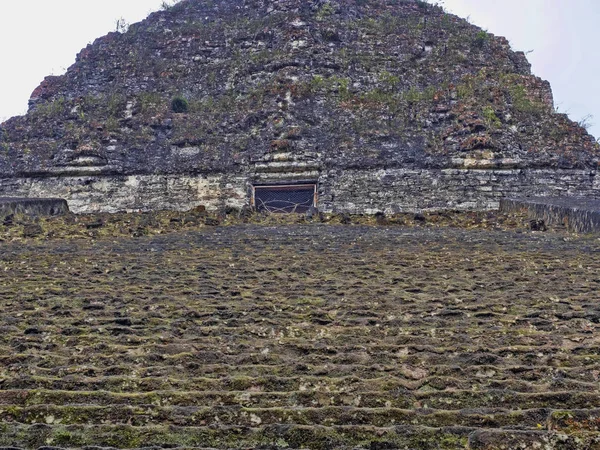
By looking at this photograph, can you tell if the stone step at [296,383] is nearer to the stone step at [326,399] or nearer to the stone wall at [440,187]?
the stone step at [326,399]

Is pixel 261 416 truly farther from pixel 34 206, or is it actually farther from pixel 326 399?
pixel 34 206

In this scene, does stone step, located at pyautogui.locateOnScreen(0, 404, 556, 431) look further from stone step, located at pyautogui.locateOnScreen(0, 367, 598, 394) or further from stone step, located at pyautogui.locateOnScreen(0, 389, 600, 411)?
stone step, located at pyautogui.locateOnScreen(0, 367, 598, 394)

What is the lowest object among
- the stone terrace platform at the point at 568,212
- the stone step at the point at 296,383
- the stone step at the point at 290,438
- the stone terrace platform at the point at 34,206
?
the stone step at the point at 290,438

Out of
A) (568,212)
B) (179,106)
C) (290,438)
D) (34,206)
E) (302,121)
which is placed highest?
(179,106)

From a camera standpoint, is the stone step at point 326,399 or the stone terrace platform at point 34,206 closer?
the stone step at point 326,399

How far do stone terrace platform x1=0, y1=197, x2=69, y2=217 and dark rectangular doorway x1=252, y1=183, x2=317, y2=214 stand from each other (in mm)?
3695

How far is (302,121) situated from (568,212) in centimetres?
604

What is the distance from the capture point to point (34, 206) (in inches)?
517

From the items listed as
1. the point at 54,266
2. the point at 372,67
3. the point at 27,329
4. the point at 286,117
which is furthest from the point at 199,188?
the point at 27,329

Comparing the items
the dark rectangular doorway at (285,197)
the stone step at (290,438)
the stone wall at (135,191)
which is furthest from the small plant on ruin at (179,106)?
the stone step at (290,438)

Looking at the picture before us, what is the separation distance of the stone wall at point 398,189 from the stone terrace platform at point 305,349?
546 cm

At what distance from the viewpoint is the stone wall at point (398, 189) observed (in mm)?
13805

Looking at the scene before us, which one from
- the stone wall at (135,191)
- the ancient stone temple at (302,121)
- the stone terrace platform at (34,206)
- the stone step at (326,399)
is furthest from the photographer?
the stone wall at (135,191)

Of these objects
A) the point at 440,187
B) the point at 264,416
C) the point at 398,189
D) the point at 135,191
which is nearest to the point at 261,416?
the point at 264,416
